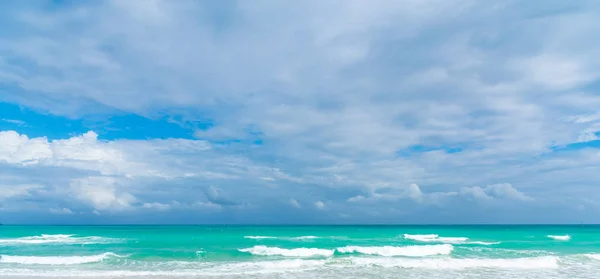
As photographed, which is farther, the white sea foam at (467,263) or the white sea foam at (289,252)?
the white sea foam at (289,252)

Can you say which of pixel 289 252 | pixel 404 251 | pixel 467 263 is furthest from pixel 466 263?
pixel 289 252

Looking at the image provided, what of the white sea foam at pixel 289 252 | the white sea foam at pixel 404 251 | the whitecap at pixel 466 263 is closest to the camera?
the whitecap at pixel 466 263

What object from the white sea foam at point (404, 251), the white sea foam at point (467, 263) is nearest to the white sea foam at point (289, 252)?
the white sea foam at point (404, 251)

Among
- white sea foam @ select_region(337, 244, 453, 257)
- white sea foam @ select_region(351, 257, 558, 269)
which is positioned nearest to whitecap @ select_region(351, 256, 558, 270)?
white sea foam @ select_region(351, 257, 558, 269)

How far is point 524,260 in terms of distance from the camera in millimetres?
20672

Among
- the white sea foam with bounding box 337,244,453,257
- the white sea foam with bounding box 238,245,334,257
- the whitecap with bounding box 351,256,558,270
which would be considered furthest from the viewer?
the white sea foam with bounding box 337,244,453,257

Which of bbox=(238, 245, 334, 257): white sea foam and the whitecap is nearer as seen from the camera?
the whitecap

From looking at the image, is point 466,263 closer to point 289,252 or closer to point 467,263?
point 467,263

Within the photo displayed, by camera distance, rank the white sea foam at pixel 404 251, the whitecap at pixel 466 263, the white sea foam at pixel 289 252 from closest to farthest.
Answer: the whitecap at pixel 466 263, the white sea foam at pixel 289 252, the white sea foam at pixel 404 251

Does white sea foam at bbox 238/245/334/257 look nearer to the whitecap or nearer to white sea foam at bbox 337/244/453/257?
white sea foam at bbox 337/244/453/257

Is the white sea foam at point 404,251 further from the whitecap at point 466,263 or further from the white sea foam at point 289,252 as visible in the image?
the whitecap at point 466,263

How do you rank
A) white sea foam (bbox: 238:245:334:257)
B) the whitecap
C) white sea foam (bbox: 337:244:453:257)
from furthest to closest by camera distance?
white sea foam (bbox: 337:244:453:257) < white sea foam (bbox: 238:245:334:257) < the whitecap

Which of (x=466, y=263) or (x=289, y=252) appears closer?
(x=466, y=263)

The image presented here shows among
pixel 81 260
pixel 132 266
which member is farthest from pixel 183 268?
pixel 81 260
